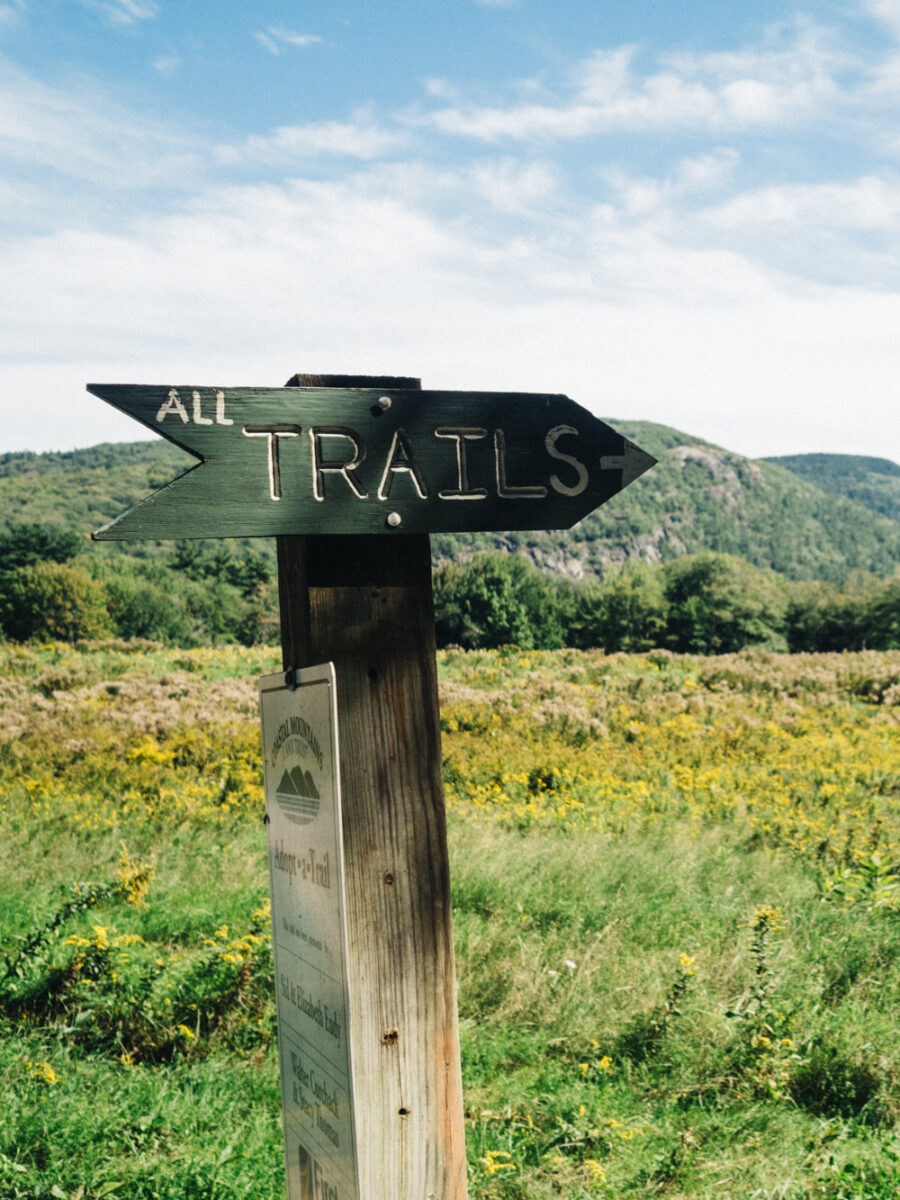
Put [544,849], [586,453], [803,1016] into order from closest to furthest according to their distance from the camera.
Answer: [586,453], [803,1016], [544,849]

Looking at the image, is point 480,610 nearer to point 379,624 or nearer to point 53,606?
point 379,624

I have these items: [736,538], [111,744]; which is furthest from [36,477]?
[736,538]

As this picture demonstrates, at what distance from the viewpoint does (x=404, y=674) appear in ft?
5.82

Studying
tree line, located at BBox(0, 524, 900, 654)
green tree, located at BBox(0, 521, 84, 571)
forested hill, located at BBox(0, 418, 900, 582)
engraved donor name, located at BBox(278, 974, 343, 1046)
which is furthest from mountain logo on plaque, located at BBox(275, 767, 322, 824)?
forested hill, located at BBox(0, 418, 900, 582)

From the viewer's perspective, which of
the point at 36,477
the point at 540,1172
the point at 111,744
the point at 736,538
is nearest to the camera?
the point at 540,1172

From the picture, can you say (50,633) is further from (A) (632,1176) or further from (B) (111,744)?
(A) (632,1176)

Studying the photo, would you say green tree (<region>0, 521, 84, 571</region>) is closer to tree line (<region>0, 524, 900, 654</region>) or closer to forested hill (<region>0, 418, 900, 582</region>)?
tree line (<region>0, 524, 900, 654</region>)

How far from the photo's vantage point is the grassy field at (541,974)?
2.89 m

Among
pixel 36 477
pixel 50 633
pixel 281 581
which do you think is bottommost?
pixel 50 633

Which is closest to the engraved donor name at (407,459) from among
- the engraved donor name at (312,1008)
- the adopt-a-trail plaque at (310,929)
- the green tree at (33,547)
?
the adopt-a-trail plaque at (310,929)

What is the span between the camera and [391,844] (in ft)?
5.69

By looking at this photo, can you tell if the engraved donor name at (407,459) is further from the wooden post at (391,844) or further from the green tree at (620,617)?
the green tree at (620,617)

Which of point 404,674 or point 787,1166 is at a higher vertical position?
point 404,674

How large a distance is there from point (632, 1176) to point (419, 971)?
5.74 feet
